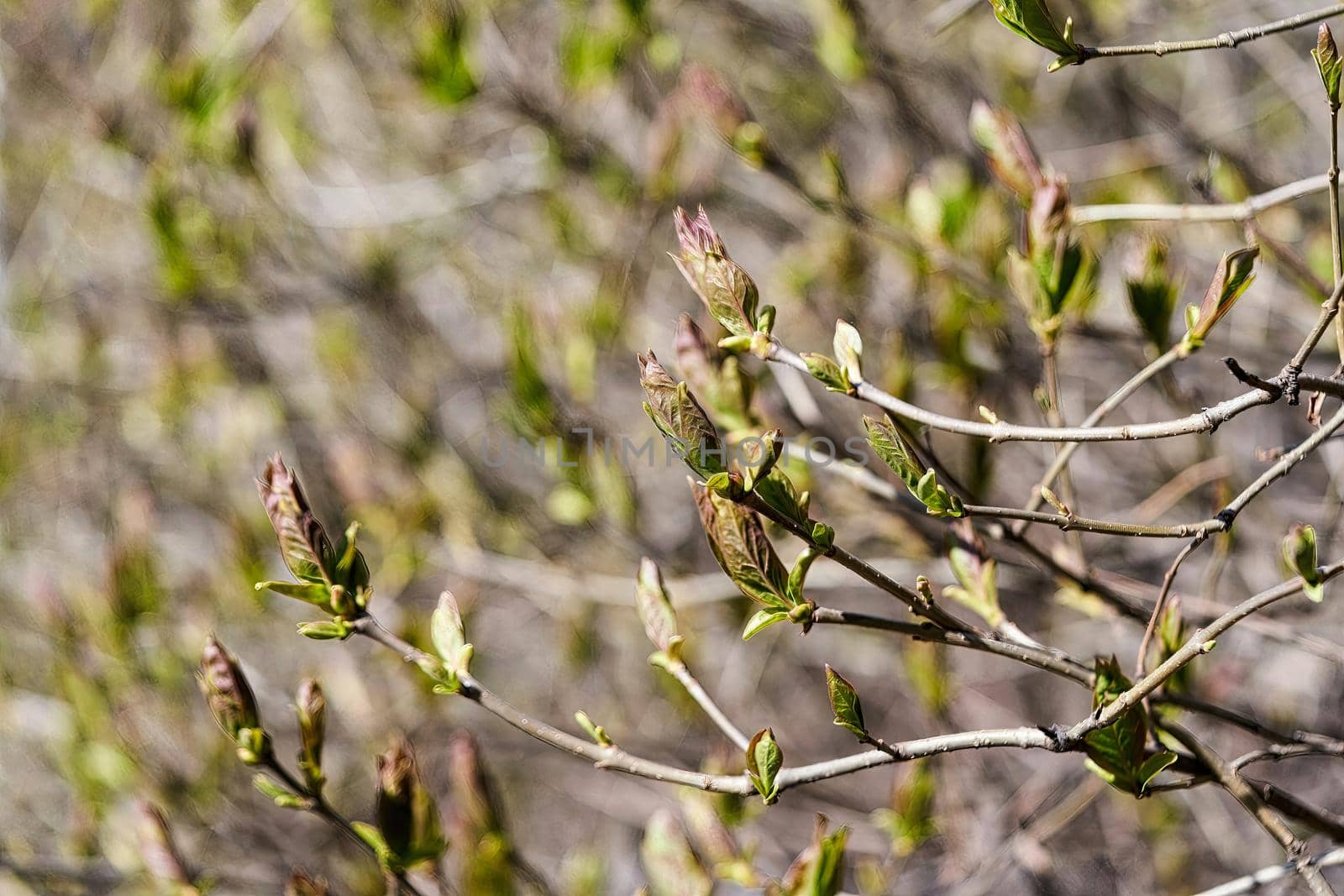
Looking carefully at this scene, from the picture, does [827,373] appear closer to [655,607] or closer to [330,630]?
[655,607]

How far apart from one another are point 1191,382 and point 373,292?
6.63 feet

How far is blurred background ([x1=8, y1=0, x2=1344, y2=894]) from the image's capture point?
1.96 m

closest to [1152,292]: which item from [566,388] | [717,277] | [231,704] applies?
[717,277]

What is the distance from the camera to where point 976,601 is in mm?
1127

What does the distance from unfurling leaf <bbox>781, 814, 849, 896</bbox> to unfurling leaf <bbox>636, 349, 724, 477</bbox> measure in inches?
19.1

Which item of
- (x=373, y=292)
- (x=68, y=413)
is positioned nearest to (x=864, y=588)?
(x=373, y=292)

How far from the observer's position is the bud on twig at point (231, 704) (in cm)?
108

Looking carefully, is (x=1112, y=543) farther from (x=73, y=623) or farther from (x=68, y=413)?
(x=68, y=413)

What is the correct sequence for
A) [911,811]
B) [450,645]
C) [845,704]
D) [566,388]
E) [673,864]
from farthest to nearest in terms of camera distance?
1. [566,388]
2. [911,811]
3. [673,864]
4. [450,645]
5. [845,704]

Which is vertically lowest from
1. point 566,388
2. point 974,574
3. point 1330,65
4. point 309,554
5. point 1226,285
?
point 309,554

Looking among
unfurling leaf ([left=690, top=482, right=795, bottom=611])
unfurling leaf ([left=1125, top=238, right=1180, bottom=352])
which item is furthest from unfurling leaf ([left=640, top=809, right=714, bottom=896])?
unfurling leaf ([left=1125, top=238, right=1180, bottom=352])

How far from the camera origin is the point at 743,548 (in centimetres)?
92

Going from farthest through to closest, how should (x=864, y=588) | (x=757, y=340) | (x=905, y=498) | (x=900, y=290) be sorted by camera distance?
1. (x=864, y=588)
2. (x=900, y=290)
3. (x=905, y=498)
4. (x=757, y=340)

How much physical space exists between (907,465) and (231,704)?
727mm
